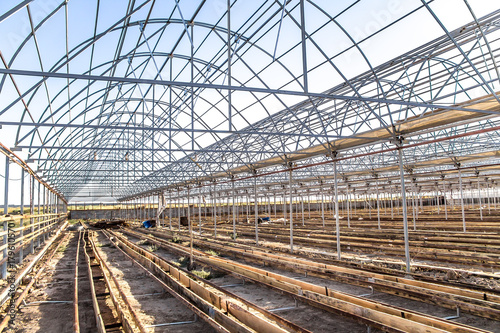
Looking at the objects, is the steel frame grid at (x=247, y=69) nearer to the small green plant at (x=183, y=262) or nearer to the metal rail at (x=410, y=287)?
the metal rail at (x=410, y=287)

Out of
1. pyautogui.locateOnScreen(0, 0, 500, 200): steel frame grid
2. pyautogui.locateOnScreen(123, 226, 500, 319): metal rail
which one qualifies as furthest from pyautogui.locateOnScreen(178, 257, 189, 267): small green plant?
pyautogui.locateOnScreen(0, 0, 500, 200): steel frame grid

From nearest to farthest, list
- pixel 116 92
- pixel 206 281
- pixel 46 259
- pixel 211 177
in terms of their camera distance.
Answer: pixel 206 281
pixel 46 259
pixel 116 92
pixel 211 177

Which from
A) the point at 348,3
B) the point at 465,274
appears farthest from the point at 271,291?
the point at 348,3

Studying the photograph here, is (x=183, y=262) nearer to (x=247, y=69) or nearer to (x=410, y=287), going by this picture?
(x=247, y=69)

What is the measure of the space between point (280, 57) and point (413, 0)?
3.97 m

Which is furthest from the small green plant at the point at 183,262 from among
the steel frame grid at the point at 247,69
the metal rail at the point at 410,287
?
the steel frame grid at the point at 247,69

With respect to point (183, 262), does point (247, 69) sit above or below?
above

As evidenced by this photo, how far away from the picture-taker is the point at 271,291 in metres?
9.41

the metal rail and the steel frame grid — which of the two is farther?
the steel frame grid

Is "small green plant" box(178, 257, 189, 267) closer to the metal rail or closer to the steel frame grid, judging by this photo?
the metal rail

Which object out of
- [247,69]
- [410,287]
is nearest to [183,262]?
[247,69]

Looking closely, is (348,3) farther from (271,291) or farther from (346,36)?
(271,291)

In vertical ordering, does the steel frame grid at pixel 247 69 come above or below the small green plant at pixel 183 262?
above

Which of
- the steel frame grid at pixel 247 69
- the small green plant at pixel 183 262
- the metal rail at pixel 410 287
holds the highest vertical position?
the steel frame grid at pixel 247 69
